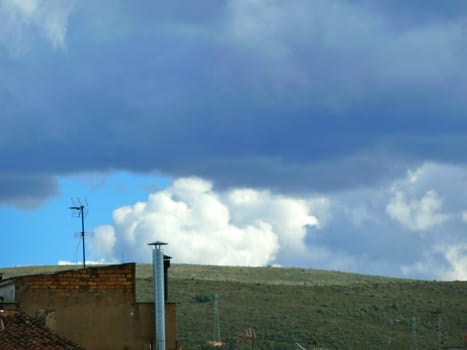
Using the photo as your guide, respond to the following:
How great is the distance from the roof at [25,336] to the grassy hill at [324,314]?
148 feet

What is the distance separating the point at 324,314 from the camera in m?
103

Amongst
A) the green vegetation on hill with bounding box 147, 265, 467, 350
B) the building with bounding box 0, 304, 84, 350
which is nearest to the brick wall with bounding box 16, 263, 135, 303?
the building with bounding box 0, 304, 84, 350

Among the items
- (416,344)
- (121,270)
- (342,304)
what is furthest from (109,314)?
(342,304)

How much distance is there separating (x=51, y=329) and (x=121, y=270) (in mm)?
3522

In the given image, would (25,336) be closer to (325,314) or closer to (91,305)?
(91,305)

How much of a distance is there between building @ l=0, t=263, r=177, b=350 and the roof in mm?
1615

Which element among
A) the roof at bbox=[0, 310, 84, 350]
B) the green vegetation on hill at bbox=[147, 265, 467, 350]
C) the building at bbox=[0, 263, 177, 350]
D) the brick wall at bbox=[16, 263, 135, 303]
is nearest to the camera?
the roof at bbox=[0, 310, 84, 350]

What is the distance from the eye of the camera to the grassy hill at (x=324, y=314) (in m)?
91.2

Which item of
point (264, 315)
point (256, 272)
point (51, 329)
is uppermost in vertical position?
point (256, 272)

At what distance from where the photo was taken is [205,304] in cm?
10225

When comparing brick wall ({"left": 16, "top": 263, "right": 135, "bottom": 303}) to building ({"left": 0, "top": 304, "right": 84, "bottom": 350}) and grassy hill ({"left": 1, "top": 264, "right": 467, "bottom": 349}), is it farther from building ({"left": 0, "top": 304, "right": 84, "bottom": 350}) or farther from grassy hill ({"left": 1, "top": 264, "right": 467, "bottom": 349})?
grassy hill ({"left": 1, "top": 264, "right": 467, "bottom": 349})

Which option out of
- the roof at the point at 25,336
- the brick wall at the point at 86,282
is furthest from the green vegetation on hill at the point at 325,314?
the roof at the point at 25,336

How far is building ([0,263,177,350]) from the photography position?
39.7m

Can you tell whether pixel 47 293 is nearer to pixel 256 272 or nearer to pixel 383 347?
pixel 383 347
